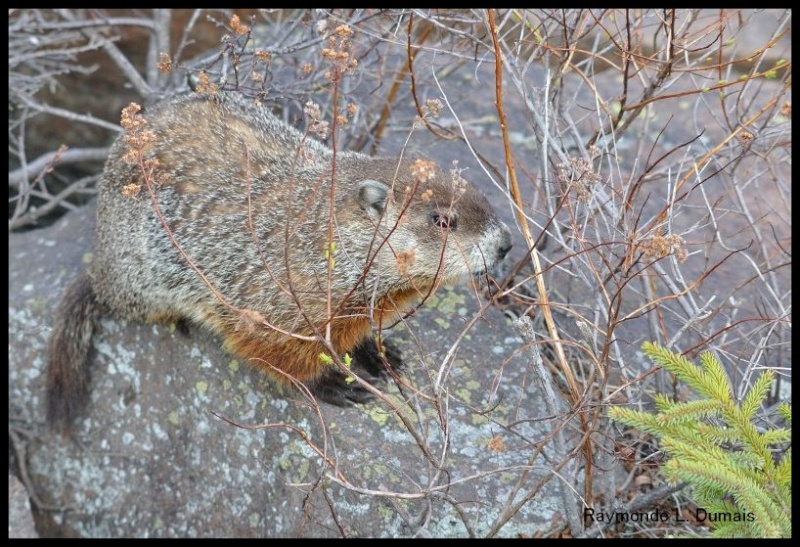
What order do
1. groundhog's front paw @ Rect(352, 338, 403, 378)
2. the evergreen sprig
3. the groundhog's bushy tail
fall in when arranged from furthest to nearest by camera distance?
1. the groundhog's bushy tail
2. groundhog's front paw @ Rect(352, 338, 403, 378)
3. the evergreen sprig

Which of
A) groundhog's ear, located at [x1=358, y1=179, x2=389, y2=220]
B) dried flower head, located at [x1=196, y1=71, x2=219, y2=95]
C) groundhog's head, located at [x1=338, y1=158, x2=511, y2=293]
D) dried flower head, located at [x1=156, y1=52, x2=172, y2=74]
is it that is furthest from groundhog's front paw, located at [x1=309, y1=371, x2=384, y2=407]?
dried flower head, located at [x1=156, y1=52, x2=172, y2=74]

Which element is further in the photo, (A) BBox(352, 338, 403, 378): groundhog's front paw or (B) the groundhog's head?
(A) BBox(352, 338, 403, 378): groundhog's front paw

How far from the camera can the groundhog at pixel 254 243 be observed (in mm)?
3553

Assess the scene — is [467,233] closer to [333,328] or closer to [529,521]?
[333,328]

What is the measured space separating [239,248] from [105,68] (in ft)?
13.1

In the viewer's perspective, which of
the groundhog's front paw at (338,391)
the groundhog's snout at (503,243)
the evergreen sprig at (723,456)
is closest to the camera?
the evergreen sprig at (723,456)

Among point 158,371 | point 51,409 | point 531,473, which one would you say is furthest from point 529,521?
point 51,409

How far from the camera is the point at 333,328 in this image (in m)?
3.62

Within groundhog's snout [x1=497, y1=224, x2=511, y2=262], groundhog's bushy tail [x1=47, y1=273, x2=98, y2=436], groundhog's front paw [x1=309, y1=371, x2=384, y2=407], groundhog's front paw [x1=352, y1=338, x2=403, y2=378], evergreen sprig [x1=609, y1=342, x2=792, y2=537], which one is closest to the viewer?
evergreen sprig [x1=609, y1=342, x2=792, y2=537]

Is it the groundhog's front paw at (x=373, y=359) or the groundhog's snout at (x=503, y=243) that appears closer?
the groundhog's snout at (x=503, y=243)

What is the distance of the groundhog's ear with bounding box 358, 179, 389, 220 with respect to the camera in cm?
356

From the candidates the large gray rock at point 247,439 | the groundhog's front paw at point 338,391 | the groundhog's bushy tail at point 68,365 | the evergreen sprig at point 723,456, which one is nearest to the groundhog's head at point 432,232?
the large gray rock at point 247,439

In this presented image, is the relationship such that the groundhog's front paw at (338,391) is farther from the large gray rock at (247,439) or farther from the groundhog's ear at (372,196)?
the groundhog's ear at (372,196)

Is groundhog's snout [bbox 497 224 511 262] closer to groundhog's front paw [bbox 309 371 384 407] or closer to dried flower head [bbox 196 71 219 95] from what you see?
groundhog's front paw [bbox 309 371 384 407]
